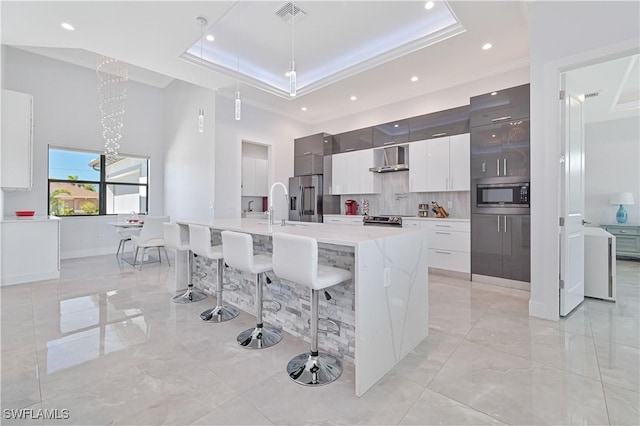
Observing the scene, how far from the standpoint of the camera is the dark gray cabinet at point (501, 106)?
12.0ft

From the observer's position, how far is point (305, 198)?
619 centimetres

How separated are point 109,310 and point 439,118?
17.1ft

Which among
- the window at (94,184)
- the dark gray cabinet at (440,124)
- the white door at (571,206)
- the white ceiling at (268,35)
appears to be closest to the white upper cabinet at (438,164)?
the dark gray cabinet at (440,124)

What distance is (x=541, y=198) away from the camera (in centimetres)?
280

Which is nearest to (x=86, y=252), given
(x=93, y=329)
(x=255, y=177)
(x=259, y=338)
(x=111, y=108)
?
(x=111, y=108)

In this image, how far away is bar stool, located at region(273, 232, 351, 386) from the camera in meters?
1.73

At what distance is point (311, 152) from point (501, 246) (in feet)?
13.2

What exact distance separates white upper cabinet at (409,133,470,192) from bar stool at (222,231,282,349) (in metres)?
3.30

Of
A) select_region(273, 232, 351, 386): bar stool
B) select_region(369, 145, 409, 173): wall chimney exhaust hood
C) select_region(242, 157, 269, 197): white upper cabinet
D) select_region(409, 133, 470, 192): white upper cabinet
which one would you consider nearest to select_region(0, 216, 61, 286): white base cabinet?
select_region(242, 157, 269, 197): white upper cabinet

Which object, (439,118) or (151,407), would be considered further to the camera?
(439,118)

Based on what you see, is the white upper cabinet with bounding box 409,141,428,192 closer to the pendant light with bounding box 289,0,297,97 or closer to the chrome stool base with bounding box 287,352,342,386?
the pendant light with bounding box 289,0,297,97

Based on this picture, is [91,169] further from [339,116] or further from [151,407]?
[151,407]

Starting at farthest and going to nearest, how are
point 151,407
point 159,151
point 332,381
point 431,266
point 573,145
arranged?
point 159,151
point 431,266
point 573,145
point 332,381
point 151,407

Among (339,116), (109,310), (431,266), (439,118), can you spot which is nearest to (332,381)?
(109,310)
